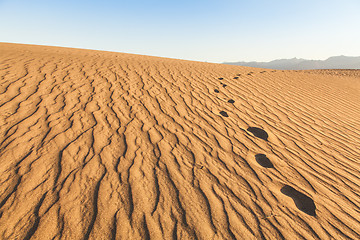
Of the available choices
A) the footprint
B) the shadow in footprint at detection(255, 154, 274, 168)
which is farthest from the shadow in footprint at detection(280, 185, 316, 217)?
the footprint

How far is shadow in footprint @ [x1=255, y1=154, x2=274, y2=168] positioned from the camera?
2.74 metres

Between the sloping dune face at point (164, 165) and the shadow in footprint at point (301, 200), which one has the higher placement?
the sloping dune face at point (164, 165)

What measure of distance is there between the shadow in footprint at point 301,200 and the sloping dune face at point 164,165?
1 centimetres

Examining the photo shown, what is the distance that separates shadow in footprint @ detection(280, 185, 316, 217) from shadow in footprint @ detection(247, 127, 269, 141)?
47.4 inches

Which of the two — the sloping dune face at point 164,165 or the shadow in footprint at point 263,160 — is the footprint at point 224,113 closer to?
the sloping dune face at point 164,165

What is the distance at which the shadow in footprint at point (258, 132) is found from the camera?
11.5ft

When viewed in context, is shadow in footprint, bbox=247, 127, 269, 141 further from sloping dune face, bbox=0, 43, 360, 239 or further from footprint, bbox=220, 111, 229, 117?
footprint, bbox=220, 111, 229, 117

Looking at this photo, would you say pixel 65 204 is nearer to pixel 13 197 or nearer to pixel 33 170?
pixel 13 197

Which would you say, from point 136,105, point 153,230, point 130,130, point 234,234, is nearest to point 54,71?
point 136,105

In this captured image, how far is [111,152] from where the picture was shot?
2.58 meters

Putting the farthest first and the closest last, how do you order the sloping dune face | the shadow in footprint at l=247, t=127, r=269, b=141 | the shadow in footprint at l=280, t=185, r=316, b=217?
the shadow in footprint at l=247, t=127, r=269, b=141 < the shadow in footprint at l=280, t=185, r=316, b=217 < the sloping dune face

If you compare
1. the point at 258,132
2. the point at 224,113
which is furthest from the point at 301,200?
the point at 224,113

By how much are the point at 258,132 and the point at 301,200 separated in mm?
1578

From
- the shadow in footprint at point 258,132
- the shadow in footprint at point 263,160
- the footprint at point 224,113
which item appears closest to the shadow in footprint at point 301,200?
the shadow in footprint at point 263,160
